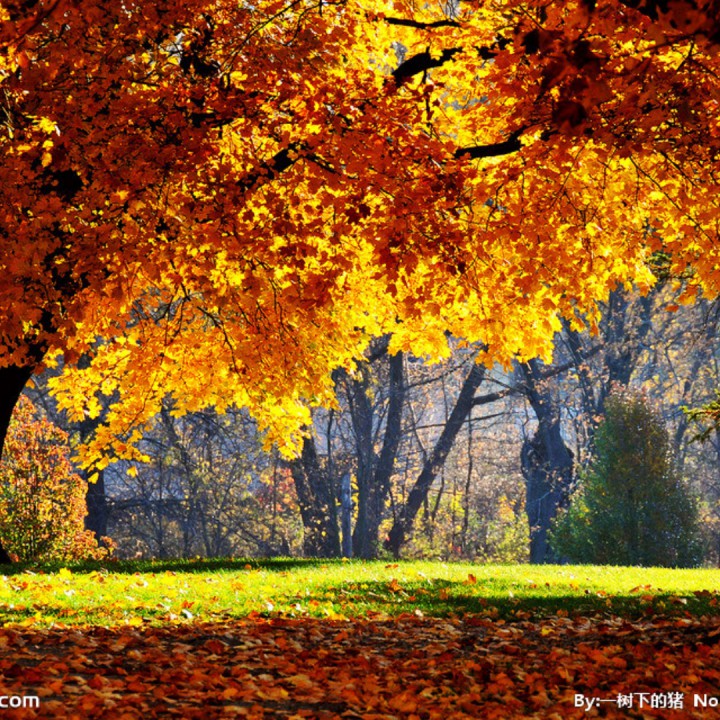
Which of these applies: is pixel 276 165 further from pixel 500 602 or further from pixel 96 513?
pixel 96 513

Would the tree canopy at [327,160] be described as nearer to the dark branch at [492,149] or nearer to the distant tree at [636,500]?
the dark branch at [492,149]

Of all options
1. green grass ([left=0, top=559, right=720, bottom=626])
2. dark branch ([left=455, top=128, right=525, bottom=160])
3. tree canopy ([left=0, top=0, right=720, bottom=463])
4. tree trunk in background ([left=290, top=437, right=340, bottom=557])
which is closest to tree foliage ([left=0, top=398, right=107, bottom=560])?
green grass ([left=0, top=559, right=720, bottom=626])

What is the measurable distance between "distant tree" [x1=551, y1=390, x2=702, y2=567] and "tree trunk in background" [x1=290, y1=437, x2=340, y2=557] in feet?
20.3

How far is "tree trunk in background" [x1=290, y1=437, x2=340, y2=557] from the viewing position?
21.5 m

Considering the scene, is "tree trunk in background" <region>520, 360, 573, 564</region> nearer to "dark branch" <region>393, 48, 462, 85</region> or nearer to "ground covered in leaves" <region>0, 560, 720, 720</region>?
"ground covered in leaves" <region>0, 560, 720, 720</region>

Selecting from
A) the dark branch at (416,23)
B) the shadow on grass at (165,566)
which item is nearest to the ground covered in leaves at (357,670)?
the shadow on grass at (165,566)

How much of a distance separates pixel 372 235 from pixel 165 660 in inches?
156

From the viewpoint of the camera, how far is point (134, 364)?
11250 mm

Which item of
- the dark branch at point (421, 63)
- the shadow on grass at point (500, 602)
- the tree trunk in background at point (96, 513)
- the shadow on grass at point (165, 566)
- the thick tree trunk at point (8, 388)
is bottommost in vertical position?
the shadow on grass at point (500, 602)

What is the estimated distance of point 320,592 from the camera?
31.8 ft

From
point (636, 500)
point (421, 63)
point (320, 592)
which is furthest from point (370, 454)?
point (421, 63)

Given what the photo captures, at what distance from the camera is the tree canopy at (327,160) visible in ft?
24.3

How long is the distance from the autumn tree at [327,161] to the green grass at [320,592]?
2.22 metres

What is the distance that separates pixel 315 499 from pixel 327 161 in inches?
555
